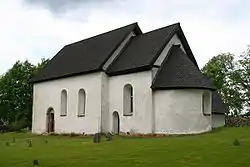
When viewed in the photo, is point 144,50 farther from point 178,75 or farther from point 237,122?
point 237,122

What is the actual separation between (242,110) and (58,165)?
190ft

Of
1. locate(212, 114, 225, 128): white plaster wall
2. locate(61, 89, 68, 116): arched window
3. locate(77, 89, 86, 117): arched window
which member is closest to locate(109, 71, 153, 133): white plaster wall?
locate(77, 89, 86, 117): arched window

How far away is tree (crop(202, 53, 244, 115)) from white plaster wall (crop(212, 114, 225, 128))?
2667 centimetres

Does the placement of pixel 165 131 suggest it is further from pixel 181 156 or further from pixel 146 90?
pixel 181 156

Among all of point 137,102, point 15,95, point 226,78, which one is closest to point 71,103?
point 137,102

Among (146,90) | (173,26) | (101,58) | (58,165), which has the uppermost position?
(173,26)

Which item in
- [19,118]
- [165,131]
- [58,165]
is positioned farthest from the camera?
[19,118]

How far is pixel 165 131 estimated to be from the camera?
3484 centimetres

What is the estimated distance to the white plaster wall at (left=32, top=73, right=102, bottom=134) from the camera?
40625mm

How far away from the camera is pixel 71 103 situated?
44.8m

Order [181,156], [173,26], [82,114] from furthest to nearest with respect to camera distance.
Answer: [82,114] < [173,26] < [181,156]

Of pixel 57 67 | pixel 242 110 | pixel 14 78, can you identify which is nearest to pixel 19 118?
pixel 14 78

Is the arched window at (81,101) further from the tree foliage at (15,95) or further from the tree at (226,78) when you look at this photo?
the tree at (226,78)

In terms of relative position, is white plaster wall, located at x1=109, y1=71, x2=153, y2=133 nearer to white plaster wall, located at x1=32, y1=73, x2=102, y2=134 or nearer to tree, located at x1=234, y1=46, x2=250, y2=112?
white plaster wall, located at x1=32, y1=73, x2=102, y2=134
